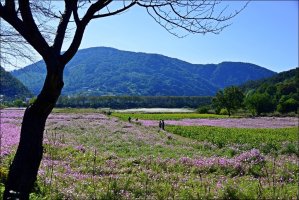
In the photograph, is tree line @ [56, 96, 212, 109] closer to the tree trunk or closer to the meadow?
the meadow

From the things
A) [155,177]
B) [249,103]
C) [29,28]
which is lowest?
[155,177]

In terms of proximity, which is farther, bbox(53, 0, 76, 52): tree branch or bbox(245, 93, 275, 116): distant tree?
bbox(245, 93, 275, 116): distant tree

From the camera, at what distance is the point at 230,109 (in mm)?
95875

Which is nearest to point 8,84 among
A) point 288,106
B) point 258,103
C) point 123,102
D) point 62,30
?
point 62,30

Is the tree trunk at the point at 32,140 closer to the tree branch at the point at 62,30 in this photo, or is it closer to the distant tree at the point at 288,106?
the tree branch at the point at 62,30

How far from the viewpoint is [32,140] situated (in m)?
7.31

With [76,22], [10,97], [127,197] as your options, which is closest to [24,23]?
[76,22]

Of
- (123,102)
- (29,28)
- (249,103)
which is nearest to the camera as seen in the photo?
(29,28)

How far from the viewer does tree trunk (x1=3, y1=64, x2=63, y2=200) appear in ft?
23.4

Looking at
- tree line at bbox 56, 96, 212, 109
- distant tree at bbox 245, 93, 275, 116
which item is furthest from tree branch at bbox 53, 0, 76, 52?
tree line at bbox 56, 96, 212, 109

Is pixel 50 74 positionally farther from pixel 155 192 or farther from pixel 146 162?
pixel 146 162

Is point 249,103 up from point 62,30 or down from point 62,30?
down

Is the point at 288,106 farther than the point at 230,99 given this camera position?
Yes

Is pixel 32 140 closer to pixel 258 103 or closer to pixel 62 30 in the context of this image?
pixel 62 30
